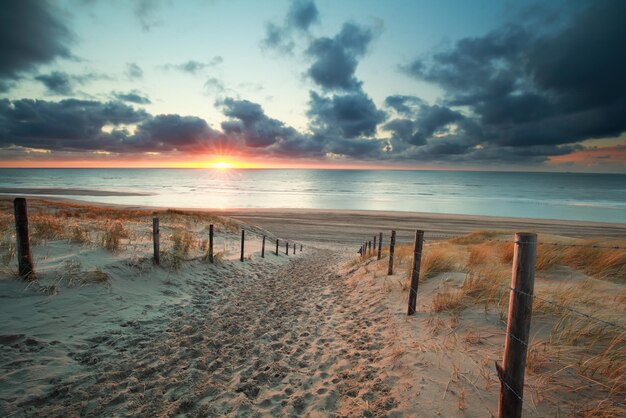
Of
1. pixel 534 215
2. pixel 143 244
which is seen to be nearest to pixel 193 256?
pixel 143 244

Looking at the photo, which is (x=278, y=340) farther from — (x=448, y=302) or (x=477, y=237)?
(x=477, y=237)

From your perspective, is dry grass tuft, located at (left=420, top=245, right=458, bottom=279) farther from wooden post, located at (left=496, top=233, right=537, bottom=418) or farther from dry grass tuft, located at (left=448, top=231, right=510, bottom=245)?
dry grass tuft, located at (left=448, top=231, right=510, bottom=245)

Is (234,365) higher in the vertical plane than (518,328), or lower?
lower

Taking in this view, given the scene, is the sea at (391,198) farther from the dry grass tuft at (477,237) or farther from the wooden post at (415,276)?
the wooden post at (415,276)

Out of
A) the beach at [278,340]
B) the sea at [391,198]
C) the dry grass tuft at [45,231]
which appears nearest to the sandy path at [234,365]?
the beach at [278,340]

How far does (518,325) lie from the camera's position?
3.04 m

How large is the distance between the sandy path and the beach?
0.08 ft

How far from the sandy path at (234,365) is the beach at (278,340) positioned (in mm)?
26

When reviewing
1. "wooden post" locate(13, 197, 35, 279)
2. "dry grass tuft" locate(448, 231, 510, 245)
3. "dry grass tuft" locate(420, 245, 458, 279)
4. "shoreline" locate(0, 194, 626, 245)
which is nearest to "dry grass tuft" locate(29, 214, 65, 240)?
"wooden post" locate(13, 197, 35, 279)

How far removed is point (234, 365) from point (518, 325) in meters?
4.30

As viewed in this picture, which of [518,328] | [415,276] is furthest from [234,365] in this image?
[518,328]

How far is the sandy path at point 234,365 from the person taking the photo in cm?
392

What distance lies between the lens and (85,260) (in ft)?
26.3

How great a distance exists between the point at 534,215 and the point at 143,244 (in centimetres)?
5859
